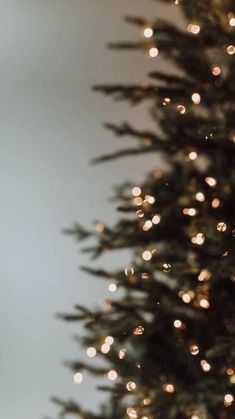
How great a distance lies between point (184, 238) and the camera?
1253 millimetres

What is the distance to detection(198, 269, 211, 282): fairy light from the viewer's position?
46.9 inches

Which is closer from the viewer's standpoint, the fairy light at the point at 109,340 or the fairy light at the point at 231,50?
the fairy light at the point at 231,50

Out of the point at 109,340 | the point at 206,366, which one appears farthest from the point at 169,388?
the point at 109,340

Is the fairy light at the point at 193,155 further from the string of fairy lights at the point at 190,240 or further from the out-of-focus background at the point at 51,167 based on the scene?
the out-of-focus background at the point at 51,167

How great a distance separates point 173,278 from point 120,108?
35.3 inches

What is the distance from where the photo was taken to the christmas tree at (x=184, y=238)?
3.90 feet

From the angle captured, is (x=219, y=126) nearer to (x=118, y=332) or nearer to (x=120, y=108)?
(x=118, y=332)

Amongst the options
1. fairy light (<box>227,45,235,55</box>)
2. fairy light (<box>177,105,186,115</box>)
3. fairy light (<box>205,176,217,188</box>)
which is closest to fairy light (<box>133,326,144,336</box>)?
fairy light (<box>205,176,217,188</box>)

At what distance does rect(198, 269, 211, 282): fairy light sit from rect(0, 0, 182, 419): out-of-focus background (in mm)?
763

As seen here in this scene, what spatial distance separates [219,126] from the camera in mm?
1205

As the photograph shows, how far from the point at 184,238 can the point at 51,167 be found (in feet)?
2.74

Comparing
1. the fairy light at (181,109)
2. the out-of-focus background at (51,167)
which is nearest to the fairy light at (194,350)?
the fairy light at (181,109)

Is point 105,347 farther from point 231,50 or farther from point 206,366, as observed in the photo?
point 231,50

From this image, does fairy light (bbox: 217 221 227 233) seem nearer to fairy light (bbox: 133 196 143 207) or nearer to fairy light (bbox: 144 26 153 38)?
fairy light (bbox: 133 196 143 207)
